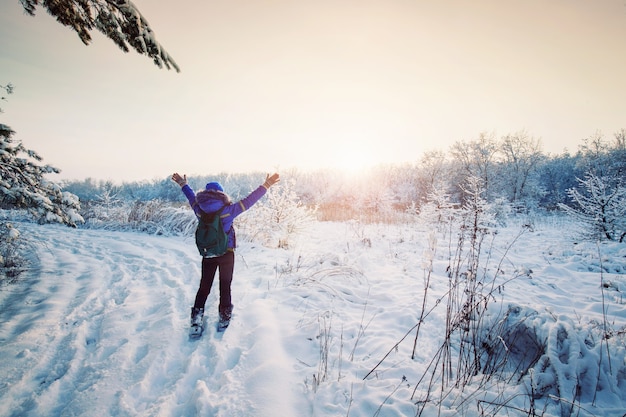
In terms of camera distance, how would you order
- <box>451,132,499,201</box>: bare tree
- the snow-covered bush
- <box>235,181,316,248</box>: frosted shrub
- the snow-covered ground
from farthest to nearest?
<box>451,132,499,201</box>: bare tree < the snow-covered bush < <box>235,181,316,248</box>: frosted shrub < the snow-covered ground

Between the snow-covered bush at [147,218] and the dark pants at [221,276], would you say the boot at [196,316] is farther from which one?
the snow-covered bush at [147,218]

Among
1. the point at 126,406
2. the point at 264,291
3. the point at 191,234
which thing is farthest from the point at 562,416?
the point at 191,234

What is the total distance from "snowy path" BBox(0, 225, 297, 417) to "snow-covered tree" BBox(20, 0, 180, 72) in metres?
3.75

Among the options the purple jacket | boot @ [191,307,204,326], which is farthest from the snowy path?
the purple jacket

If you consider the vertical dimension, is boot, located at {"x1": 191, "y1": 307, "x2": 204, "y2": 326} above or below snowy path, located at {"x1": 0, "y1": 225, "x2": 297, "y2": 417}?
above

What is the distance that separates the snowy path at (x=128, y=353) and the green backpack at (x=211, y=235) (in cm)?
107

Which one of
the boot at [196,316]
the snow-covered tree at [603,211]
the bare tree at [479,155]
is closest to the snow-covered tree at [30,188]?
the boot at [196,316]

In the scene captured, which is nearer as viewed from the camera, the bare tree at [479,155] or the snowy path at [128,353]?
the snowy path at [128,353]

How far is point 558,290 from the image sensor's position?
16.0 feet

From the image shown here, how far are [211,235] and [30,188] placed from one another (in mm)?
2776

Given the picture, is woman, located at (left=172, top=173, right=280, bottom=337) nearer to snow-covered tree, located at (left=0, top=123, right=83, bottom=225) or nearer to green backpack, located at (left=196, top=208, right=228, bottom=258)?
green backpack, located at (left=196, top=208, right=228, bottom=258)

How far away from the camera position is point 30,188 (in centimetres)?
342

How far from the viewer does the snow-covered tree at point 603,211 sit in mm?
7836

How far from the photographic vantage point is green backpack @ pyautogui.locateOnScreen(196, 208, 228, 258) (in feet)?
10.1
